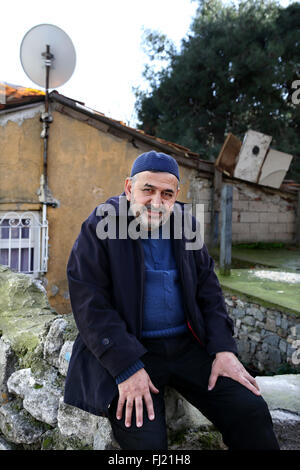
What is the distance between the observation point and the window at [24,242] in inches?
232

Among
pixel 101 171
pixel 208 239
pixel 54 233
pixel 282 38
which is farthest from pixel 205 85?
pixel 54 233

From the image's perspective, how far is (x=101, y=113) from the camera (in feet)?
21.7

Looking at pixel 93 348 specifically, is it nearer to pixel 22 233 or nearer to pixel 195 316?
pixel 195 316

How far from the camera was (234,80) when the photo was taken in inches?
563

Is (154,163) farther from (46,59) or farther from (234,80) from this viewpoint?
(234,80)

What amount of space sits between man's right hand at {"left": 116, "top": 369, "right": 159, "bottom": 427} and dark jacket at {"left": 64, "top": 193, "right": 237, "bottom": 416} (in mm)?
44

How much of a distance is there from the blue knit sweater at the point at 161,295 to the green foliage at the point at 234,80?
41.2 ft

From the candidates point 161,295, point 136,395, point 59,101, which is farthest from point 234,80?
point 136,395

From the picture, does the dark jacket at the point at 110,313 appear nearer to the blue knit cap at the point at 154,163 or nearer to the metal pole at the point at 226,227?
the blue knit cap at the point at 154,163

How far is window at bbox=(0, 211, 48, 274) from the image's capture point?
590 cm

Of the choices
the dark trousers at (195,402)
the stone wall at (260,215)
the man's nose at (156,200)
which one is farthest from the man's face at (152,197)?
the stone wall at (260,215)

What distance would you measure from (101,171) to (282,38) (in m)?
11.5

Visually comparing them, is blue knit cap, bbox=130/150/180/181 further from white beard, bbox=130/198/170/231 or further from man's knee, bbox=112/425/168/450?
man's knee, bbox=112/425/168/450
